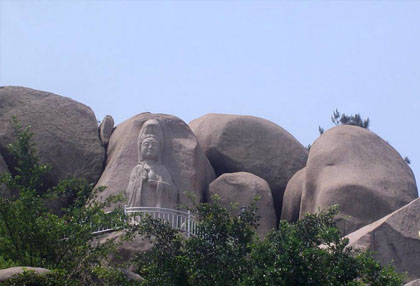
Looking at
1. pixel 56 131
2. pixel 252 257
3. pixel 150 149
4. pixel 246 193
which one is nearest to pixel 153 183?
pixel 150 149

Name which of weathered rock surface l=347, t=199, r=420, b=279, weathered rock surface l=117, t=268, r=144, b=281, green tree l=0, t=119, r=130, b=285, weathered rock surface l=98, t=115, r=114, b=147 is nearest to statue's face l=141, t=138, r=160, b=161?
weathered rock surface l=98, t=115, r=114, b=147

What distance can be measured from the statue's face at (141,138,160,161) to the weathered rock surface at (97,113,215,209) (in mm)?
315

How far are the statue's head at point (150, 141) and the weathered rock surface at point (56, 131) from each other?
1.76 m

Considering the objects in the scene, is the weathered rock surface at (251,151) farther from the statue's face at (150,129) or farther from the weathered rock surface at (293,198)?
the statue's face at (150,129)

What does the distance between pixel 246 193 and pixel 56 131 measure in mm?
4956

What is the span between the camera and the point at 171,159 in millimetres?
22703

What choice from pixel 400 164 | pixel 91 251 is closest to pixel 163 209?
pixel 91 251

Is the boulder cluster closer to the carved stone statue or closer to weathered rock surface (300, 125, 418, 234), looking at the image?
weathered rock surface (300, 125, 418, 234)

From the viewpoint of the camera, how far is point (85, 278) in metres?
16.4

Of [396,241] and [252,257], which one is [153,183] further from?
[252,257]

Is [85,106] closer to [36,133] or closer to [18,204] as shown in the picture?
[36,133]

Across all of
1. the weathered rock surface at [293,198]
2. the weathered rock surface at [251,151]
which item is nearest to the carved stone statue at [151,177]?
the weathered rock surface at [251,151]

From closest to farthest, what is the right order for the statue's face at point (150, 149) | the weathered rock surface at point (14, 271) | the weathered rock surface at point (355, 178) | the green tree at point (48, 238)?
the weathered rock surface at point (14, 271), the green tree at point (48, 238), the weathered rock surface at point (355, 178), the statue's face at point (150, 149)

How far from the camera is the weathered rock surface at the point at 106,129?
24.4m
